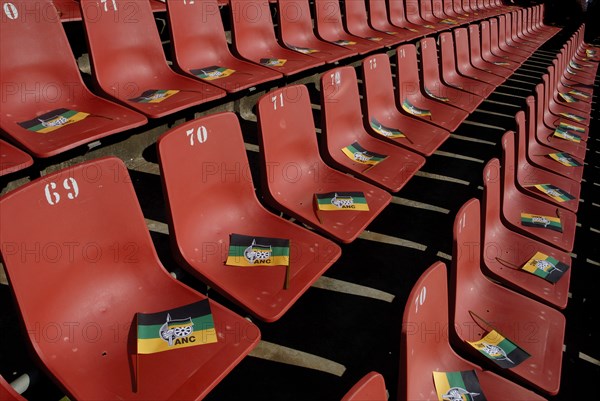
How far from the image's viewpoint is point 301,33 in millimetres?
3270

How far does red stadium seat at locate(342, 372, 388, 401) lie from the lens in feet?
2.47

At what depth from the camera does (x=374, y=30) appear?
411 centimetres

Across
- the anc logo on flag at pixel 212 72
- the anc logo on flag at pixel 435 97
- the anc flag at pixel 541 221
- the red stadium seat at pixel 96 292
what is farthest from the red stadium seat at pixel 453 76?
the red stadium seat at pixel 96 292

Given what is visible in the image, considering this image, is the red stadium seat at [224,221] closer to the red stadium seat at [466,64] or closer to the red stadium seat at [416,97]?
the red stadium seat at [416,97]

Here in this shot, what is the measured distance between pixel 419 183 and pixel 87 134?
1.98 meters

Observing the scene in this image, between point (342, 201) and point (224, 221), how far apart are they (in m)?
0.48

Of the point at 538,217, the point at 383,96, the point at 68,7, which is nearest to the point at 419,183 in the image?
the point at 383,96

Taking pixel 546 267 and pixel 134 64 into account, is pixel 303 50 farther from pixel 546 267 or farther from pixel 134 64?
pixel 546 267

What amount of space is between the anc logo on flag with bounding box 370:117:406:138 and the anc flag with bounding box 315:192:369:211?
0.71 meters

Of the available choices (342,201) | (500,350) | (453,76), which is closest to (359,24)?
(453,76)

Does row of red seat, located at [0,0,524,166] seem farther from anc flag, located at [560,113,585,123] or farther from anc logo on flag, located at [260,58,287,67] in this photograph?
Result: anc flag, located at [560,113,585,123]

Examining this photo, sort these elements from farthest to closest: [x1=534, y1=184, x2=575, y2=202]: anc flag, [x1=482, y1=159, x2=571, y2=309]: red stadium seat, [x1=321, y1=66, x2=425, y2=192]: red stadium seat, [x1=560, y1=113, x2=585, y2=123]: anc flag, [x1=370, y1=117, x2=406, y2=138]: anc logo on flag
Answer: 1. [x1=560, y1=113, x2=585, y2=123]: anc flag
2. [x1=370, y1=117, x2=406, y2=138]: anc logo on flag
3. [x1=534, y1=184, x2=575, y2=202]: anc flag
4. [x1=321, y1=66, x2=425, y2=192]: red stadium seat
5. [x1=482, y1=159, x2=571, y2=309]: red stadium seat

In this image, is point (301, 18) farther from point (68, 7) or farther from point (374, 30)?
point (68, 7)

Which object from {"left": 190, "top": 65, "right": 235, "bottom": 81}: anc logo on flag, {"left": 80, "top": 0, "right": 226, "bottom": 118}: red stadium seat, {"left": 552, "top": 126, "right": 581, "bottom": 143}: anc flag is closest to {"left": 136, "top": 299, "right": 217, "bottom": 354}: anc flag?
{"left": 80, "top": 0, "right": 226, "bottom": 118}: red stadium seat
